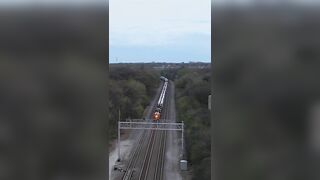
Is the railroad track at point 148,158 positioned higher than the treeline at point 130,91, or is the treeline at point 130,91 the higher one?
the treeline at point 130,91

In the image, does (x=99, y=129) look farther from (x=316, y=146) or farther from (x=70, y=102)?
(x=316, y=146)

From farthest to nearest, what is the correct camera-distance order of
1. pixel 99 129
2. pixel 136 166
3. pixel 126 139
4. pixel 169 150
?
pixel 126 139 < pixel 169 150 < pixel 136 166 < pixel 99 129

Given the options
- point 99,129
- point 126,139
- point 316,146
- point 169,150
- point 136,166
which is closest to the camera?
point 316,146

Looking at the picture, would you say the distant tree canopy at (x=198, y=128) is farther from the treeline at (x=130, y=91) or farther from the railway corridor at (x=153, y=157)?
the treeline at (x=130, y=91)

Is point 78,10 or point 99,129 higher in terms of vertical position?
point 78,10

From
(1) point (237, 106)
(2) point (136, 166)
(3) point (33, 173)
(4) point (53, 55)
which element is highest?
(4) point (53, 55)

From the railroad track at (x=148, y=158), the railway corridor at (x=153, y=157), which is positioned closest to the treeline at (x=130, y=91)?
the railway corridor at (x=153, y=157)

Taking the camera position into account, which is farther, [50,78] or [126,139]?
[126,139]

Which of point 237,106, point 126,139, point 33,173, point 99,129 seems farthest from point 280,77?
point 126,139
